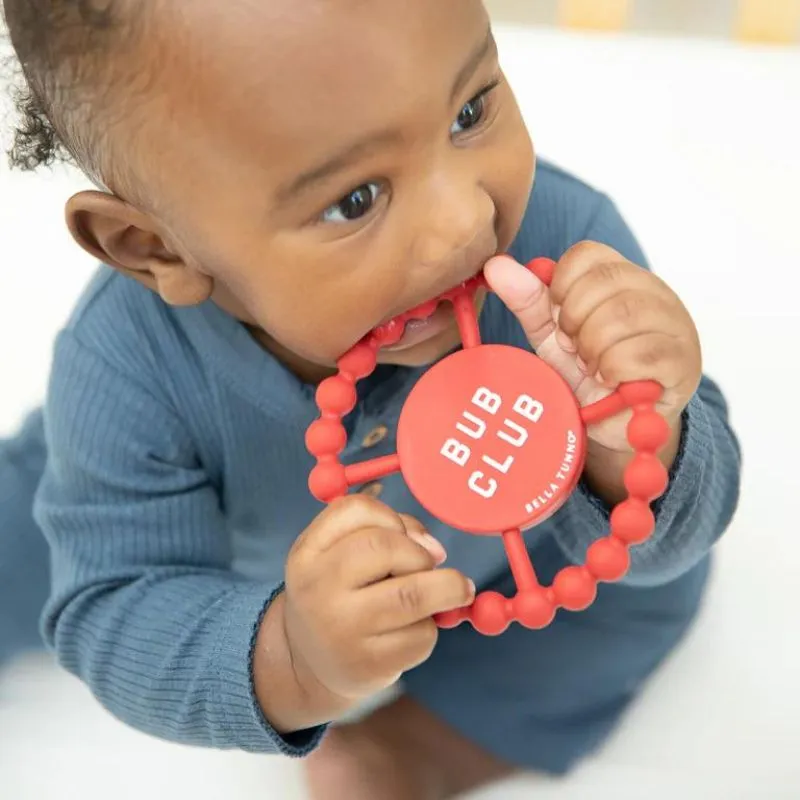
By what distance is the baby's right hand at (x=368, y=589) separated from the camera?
422 mm

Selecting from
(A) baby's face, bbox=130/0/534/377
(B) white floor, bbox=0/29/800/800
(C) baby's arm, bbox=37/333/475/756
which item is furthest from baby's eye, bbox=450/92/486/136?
(B) white floor, bbox=0/29/800/800

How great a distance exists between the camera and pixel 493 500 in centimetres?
43

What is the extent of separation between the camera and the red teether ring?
417 mm

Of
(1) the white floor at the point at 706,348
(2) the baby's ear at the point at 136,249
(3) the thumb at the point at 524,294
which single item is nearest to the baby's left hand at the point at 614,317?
(3) the thumb at the point at 524,294

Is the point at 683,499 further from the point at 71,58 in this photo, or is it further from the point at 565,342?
the point at 71,58

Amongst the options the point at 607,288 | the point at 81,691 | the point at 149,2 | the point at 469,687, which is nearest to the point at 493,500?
the point at 607,288

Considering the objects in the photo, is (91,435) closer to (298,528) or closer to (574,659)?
(298,528)

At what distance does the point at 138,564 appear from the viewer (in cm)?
59

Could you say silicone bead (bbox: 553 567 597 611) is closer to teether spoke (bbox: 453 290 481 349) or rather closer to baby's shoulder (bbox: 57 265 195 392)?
teether spoke (bbox: 453 290 481 349)

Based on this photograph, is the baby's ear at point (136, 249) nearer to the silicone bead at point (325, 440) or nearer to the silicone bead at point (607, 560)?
the silicone bead at point (325, 440)

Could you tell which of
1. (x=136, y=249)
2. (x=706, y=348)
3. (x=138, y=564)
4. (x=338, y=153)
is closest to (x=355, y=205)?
(x=338, y=153)

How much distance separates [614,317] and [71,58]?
23 cm

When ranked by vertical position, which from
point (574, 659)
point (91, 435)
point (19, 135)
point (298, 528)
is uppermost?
point (19, 135)

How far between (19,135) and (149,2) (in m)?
0.18
